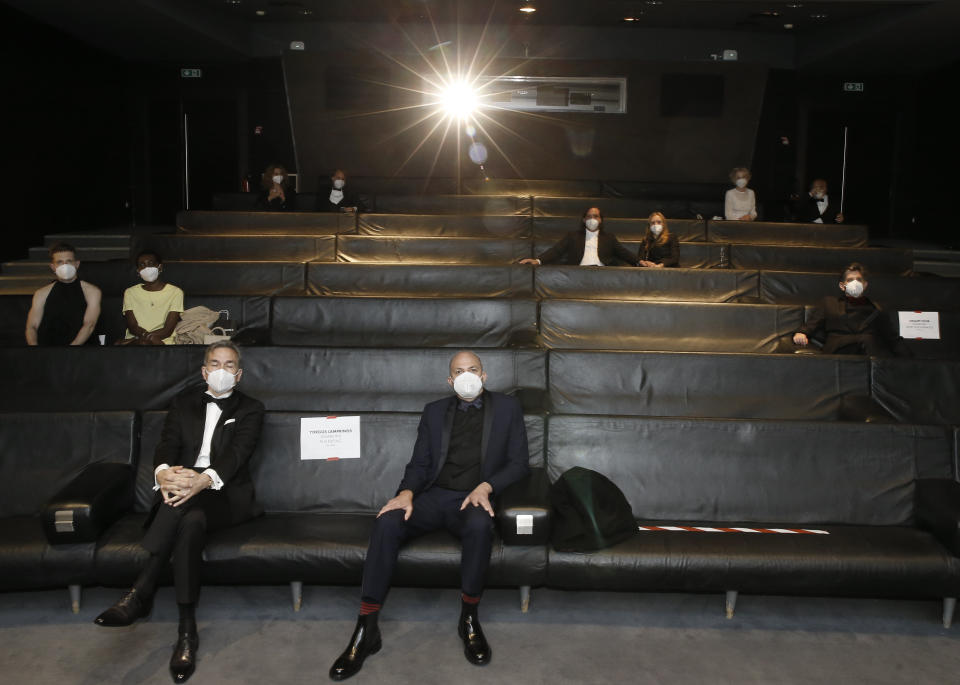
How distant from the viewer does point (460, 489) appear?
364 cm

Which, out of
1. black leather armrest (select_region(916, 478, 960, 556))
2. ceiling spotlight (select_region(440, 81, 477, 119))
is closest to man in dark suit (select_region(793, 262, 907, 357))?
black leather armrest (select_region(916, 478, 960, 556))

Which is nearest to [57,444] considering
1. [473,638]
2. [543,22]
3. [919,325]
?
[473,638]

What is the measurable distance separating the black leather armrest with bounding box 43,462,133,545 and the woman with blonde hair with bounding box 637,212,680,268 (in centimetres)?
464

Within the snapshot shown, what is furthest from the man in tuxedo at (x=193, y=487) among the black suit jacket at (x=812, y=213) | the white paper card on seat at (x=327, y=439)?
the black suit jacket at (x=812, y=213)

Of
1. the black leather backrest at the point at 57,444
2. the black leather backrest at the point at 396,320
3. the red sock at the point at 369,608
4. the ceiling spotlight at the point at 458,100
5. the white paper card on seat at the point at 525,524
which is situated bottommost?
the red sock at the point at 369,608

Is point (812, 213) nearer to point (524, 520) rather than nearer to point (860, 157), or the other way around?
point (860, 157)

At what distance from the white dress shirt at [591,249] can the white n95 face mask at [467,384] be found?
144 inches

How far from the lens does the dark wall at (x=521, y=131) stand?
11102 mm

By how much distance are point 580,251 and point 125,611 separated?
15.9 feet

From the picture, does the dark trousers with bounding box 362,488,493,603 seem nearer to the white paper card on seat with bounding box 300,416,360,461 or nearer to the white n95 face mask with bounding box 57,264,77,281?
the white paper card on seat with bounding box 300,416,360,461

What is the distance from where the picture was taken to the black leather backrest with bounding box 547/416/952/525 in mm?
3758

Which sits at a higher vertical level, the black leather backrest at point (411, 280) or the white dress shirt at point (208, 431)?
the black leather backrest at point (411, 280)

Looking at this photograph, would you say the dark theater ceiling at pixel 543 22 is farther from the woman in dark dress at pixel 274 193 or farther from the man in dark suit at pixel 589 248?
the man in dark suit at pixel 589 248

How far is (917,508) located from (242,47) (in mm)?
9711
